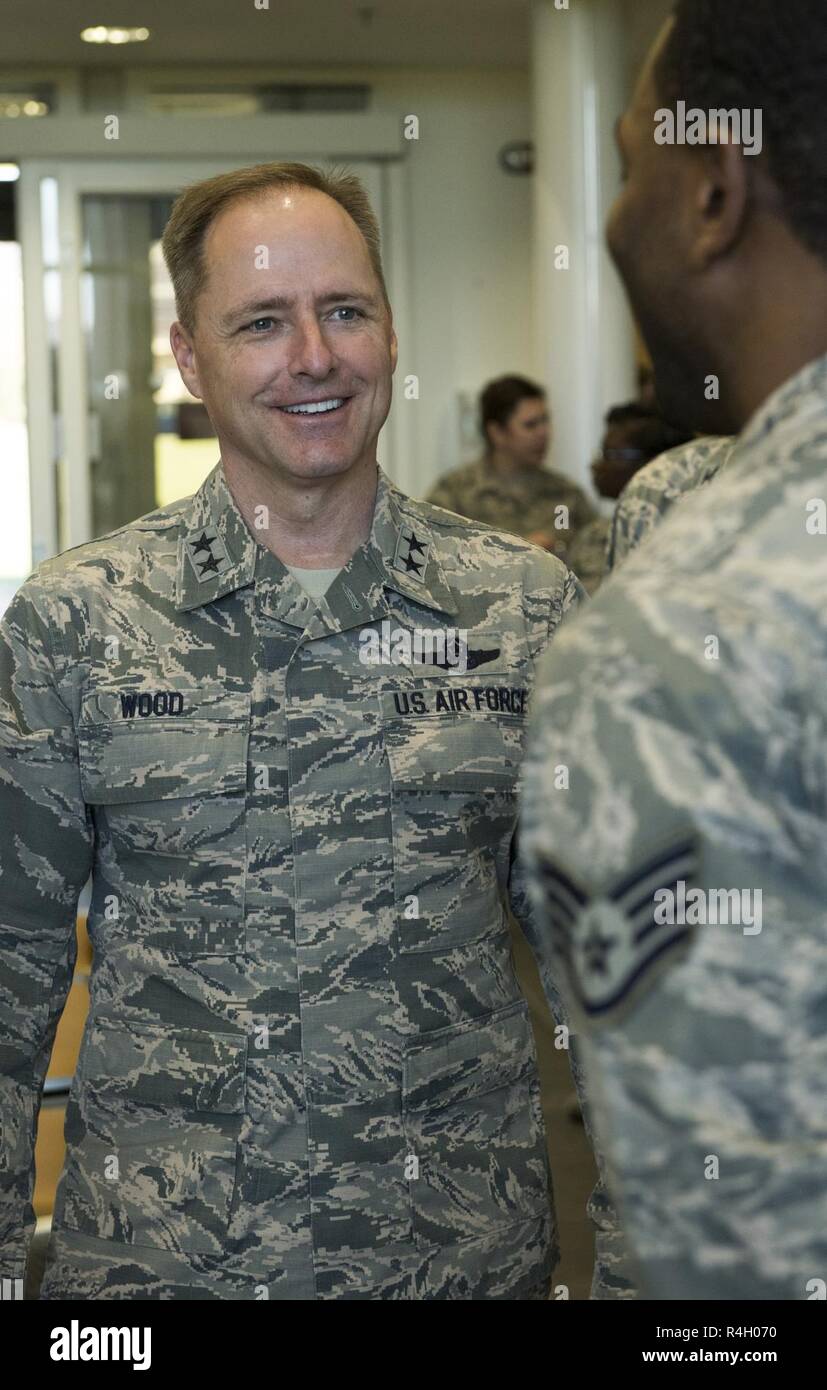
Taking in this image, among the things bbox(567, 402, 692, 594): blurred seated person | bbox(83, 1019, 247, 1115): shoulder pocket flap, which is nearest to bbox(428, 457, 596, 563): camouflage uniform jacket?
bbox(567, 402, 692, 594): blurred seated person

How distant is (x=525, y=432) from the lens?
6.11m

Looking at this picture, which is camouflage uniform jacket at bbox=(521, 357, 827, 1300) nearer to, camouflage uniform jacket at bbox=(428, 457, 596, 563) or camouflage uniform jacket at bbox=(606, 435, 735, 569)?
camouflage uniform jacket at bbox=(606, 435, 735, 569)

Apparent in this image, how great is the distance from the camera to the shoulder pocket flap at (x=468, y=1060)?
56.6 inches

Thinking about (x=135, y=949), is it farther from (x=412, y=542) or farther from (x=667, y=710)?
(x=667, y=710)

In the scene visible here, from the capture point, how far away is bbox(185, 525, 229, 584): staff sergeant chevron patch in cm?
155

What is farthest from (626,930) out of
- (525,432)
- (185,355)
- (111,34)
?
(111,34)

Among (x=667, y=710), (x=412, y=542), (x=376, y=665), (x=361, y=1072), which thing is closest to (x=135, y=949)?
(x=361, y=1072)

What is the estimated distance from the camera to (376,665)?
1.55 metres

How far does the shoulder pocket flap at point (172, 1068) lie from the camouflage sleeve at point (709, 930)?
2.49 feet

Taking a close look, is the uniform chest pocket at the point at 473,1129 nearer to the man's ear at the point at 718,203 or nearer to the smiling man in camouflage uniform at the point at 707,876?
the smiling man in camouflage uniform at the point at 707,876

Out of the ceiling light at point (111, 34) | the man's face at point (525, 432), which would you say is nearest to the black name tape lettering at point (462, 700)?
the man's face at point (525, 432)

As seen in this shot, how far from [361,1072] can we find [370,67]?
6.66 metres

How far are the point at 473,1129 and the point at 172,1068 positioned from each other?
28 centimetres

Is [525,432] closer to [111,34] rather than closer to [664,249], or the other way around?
[111,34]
